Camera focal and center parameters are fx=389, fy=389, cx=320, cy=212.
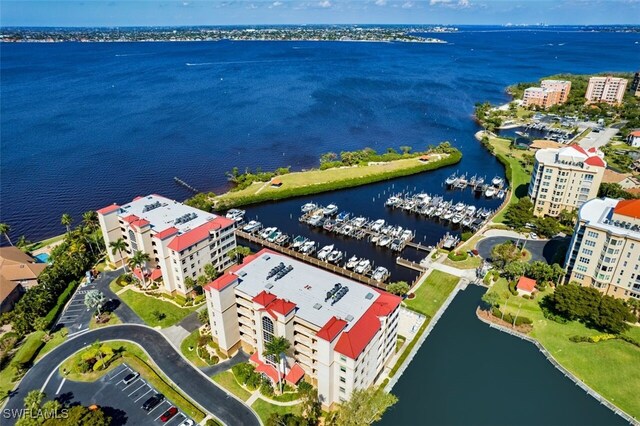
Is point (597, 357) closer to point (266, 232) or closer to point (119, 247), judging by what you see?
point (266, 232)

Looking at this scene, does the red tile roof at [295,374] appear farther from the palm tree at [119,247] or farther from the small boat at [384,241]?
the palm tree at [119,247]

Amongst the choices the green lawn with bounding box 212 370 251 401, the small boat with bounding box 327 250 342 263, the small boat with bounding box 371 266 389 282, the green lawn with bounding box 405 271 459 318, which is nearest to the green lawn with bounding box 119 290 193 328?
the green lawn with bounding box 212 370 251 401

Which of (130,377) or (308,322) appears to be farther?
(130,377)

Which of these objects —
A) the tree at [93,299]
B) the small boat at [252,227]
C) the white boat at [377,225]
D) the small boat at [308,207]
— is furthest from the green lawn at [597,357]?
the tree at [93,299]

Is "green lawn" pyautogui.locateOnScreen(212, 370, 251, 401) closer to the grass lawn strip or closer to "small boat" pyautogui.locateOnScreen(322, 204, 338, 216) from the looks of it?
the grass lawn strip

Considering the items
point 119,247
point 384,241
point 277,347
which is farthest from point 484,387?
point 119,247
